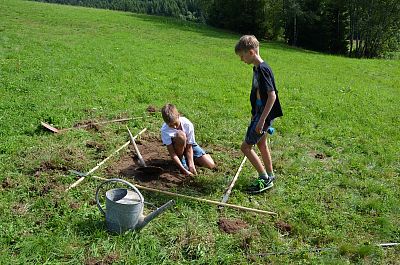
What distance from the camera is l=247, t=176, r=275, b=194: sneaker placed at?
557cm

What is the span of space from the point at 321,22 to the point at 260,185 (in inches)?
1469

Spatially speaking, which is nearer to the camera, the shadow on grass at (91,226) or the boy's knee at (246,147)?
the shadow on grass at (91,226)

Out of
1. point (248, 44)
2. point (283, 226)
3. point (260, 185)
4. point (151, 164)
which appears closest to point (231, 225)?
point (283, 226)

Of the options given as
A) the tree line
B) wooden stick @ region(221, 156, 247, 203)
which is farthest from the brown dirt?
the tree line

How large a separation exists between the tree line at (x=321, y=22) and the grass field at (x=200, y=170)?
905 inches

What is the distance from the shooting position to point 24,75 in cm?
1071

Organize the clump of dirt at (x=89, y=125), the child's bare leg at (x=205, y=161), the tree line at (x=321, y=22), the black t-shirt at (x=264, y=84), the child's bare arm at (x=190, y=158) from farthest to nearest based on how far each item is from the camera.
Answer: the tree line at (x=321, y=22) → the clump of dirt at (x=89, y=125) → the child's bare leg at (x=205, y=161) → the child's bare arm at (x=190, y=158) → the black t-shirt at (x=264, y=84)

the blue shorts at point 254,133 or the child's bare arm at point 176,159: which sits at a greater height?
the blue shorts at point 254,133

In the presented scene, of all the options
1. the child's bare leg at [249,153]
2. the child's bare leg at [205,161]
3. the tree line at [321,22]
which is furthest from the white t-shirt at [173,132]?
the tree line at [321,22]

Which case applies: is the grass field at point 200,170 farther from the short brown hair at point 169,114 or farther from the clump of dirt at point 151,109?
the short brown hair at point 169,114

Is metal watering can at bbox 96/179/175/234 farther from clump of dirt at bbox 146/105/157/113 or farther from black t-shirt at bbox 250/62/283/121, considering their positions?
clump of dirt at bbox 146/105/157/113

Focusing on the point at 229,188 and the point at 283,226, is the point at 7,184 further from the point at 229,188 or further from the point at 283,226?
the point at 283,226

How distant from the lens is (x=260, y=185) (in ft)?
18.3

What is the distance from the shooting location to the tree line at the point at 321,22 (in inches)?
1363
